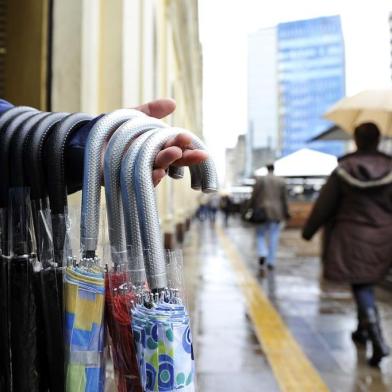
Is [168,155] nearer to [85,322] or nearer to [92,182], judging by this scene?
[92,182]

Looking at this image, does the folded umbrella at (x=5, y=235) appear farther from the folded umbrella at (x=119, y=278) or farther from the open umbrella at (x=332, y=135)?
the open umbrella at (x=332, y=135)

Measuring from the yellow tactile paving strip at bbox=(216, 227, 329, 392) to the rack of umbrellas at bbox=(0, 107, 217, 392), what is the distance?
256 centimetres

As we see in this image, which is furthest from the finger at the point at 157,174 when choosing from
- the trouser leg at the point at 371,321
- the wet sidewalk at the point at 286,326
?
the trouser leg at the point at 371,321

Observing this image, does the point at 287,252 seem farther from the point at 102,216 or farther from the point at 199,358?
the point at 102,216

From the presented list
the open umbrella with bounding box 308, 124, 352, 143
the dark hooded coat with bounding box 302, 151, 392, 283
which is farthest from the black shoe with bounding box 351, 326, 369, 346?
the open umbrella with bounding box 308, 124, 352, 143

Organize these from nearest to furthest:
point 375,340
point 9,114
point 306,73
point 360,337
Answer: point 9,114, point 375,340, point 360,337, point 306,73

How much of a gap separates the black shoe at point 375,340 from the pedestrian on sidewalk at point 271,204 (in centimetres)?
414

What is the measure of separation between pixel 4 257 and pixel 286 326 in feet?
13.6

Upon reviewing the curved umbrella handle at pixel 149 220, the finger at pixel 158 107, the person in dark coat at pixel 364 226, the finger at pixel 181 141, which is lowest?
the person in dark coat at pixel 364 226

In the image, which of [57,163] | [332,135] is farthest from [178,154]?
[332,135]

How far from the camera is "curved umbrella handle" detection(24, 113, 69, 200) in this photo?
0.88 meters

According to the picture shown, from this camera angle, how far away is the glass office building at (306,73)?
71.1 metres

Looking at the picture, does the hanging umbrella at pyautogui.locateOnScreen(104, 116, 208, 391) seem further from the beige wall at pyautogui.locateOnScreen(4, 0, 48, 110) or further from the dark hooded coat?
the dark hooded coat

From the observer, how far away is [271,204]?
767 cm
